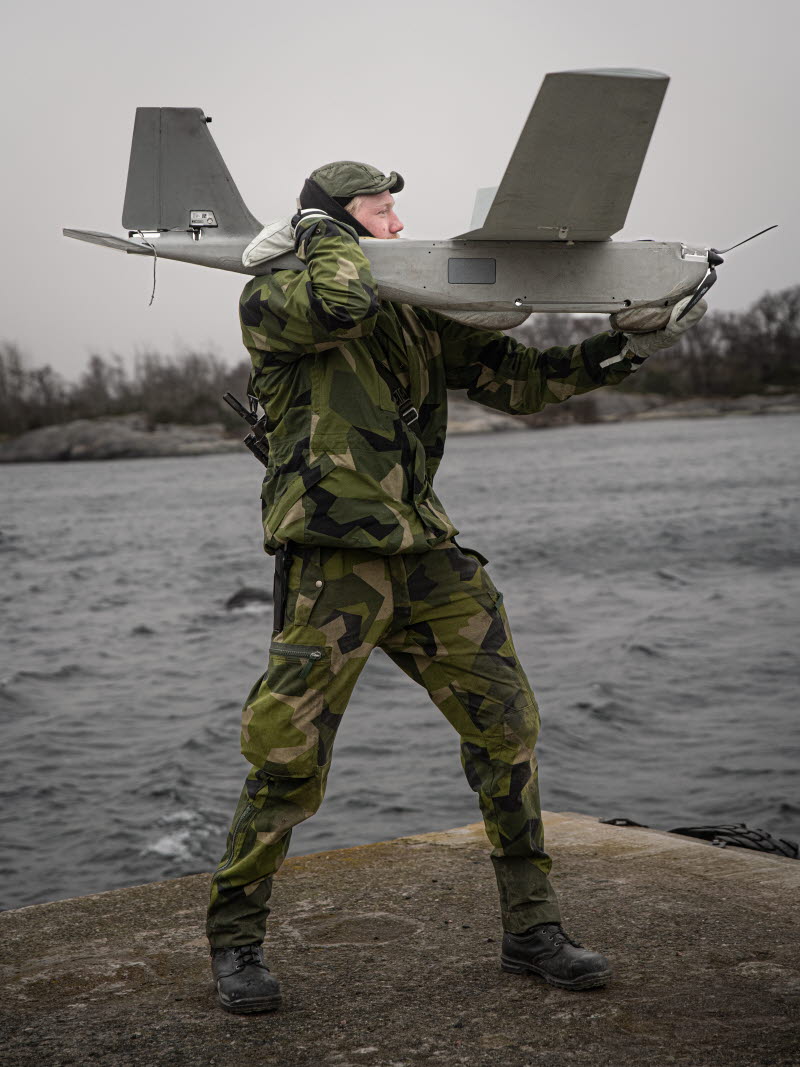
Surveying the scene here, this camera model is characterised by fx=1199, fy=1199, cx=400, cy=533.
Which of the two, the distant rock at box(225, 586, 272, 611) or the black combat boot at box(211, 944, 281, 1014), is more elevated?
the black combat boot at box(211, 944, 281, 1014)

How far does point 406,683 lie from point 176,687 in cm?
277

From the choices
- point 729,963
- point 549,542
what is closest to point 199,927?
point 729,963

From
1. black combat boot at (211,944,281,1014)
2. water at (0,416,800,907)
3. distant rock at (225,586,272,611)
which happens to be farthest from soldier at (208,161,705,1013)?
distant rock at (225,586,272,611)

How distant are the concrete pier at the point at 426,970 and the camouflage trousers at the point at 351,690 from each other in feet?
0.95

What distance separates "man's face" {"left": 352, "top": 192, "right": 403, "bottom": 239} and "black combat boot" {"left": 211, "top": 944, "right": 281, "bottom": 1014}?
2.09 meters

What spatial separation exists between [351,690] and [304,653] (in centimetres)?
18

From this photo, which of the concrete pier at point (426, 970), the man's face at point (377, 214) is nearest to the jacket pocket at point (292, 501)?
the man's face at point (377, 214)

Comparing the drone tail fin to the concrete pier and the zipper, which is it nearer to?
the zipper

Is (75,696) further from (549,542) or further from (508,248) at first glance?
(549,542)

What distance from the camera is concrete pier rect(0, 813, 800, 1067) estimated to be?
302 cm

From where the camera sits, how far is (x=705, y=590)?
797 inches

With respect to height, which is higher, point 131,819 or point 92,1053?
point 92,1053

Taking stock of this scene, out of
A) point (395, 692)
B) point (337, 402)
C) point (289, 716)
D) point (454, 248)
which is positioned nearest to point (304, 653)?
point (289, 716)

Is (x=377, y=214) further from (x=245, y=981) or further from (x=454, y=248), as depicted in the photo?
(x=245, y=981)
